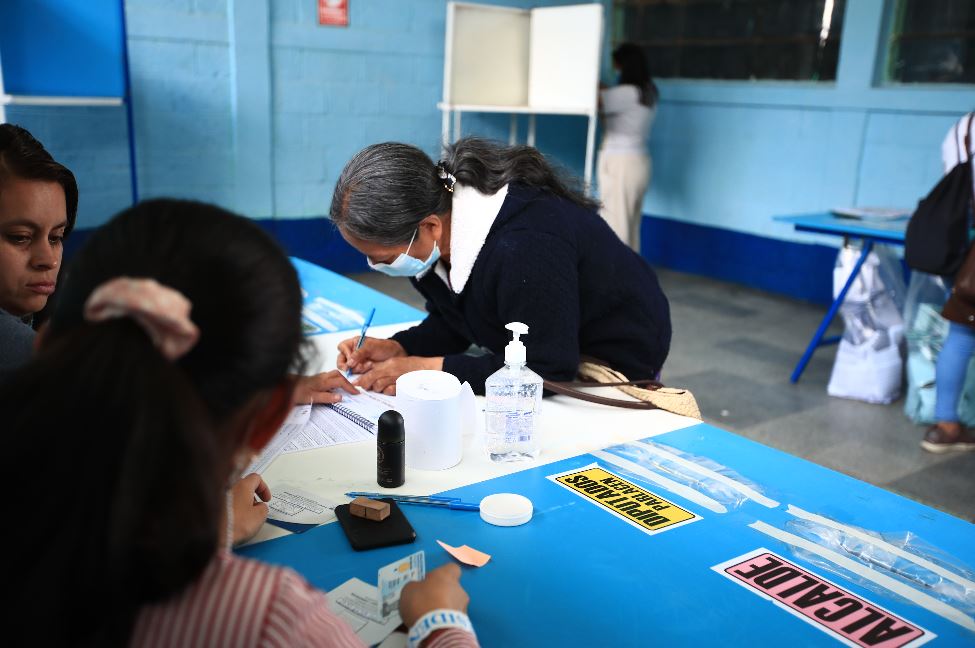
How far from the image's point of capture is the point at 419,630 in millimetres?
734

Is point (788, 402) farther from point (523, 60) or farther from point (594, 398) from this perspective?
point (523, 60)

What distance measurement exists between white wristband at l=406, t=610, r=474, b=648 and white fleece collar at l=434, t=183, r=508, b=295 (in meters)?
0.91

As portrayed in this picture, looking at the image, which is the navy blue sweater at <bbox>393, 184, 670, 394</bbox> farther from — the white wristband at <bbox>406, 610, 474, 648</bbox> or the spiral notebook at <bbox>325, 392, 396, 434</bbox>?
the white wristband at <bbox>406, 610, 474, 648</bbox>

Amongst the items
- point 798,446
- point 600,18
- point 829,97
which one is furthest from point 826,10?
point 798,446

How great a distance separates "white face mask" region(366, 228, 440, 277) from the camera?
1583mm

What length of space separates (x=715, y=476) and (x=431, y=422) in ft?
1.37

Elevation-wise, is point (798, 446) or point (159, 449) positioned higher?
point (159, 449)

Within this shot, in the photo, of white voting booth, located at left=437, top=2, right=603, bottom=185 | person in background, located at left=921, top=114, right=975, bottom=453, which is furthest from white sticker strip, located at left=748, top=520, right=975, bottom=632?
white voting booth, located at left=437, top=2, right=603, bottom=185

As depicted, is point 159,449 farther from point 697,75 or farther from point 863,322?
point 697,75

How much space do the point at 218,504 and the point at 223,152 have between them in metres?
4.41

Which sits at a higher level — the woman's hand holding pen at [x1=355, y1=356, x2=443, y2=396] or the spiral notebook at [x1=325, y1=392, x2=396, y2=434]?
the woman's hand holding pen at [x1=355, y1=356, x2=443, y2=396]

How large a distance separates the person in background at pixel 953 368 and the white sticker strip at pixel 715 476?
77.8 inches

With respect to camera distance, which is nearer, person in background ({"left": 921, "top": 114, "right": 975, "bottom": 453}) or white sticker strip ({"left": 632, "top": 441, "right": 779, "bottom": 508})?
white sticker strip ({"left": 632, "top": 441, "right": 779, "bottom": 508})

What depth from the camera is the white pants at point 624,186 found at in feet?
→ 16.8
